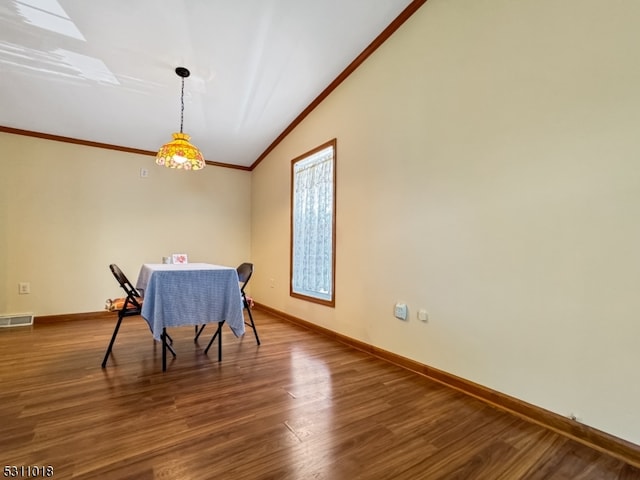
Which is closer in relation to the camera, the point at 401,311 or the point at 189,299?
the point at 189,299

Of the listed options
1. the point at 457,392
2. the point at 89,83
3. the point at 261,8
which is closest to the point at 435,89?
the point at 261,8

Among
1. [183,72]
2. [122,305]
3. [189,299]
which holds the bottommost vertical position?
[122,305]

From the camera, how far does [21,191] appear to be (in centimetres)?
379

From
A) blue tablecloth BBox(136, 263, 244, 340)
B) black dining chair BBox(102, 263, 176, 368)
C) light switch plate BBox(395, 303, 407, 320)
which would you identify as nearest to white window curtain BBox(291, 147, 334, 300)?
light switch plate BBox(395, 303, 407, 320)

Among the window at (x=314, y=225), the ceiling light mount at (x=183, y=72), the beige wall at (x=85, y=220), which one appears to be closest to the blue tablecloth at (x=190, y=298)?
the window at (x=314, y=225)

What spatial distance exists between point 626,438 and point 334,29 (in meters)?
3.37

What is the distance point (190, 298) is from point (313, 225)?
1775 mm

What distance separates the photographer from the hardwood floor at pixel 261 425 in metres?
1.30

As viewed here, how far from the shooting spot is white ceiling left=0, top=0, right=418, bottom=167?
7.90 ft

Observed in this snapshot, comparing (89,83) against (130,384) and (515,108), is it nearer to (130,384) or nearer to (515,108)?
(130,384)

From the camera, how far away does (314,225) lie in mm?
3766

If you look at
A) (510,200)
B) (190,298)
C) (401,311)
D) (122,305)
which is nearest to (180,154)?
(190,298)

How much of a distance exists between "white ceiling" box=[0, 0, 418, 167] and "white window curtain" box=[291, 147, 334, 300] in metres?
0.79

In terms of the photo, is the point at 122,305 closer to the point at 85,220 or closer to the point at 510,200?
the point at 85,220
